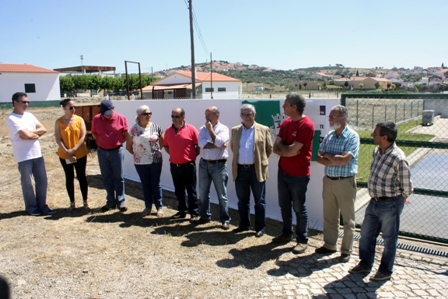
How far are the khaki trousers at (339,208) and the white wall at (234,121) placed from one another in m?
1.08

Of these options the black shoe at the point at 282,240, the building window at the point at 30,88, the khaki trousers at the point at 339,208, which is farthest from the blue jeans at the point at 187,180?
the building window at the point at 30,88

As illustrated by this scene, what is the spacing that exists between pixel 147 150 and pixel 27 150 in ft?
5.99

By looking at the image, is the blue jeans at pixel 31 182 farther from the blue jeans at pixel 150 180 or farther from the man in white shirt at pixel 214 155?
the man in white shirt at pixel 214 155

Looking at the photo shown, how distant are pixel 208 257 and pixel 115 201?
2.54m

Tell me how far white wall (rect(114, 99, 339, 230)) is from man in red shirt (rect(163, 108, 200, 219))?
0.84 m

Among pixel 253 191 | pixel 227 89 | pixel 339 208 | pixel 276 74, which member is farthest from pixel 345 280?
pixel 276 74

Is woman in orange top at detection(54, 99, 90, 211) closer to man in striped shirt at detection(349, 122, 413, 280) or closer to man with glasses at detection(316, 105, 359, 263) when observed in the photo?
man with glasses at detection(316, 105, 359, 263)

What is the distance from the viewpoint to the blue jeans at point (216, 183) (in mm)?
5285

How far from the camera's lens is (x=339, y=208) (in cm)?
443

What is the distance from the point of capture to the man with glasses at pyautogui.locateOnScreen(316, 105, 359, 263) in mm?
4133

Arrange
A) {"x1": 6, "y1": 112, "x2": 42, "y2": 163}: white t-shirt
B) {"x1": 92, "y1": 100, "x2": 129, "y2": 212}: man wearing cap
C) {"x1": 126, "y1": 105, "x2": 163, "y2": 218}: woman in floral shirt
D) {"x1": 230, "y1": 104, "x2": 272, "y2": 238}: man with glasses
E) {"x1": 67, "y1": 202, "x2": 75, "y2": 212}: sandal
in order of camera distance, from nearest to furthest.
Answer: {"x1": 230, "y1": 104, "x2": 272, "y2": 238}: man with glasses
{"x1": 6, "y1": 112, "x2": 42, "y2": 163}: white t-shirt
{"x1": 126, "y1": 105, "x2": 163, "y2": 218}: woman in floral shirt
{"x1": 92, "y1": 100, "x2": 129, "y2": 212}: man wearing cap
{"x1": 67, "y1": 202, "x2": 75, "y2": 212}: sandal

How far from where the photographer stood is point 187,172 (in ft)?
18.3

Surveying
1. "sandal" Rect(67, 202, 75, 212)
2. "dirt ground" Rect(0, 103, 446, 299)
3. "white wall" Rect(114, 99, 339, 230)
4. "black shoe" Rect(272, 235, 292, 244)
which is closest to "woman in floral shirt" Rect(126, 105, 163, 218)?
"dirt ground" Rect(0, 103, 446, 299)

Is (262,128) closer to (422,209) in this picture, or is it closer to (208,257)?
(208,257)
